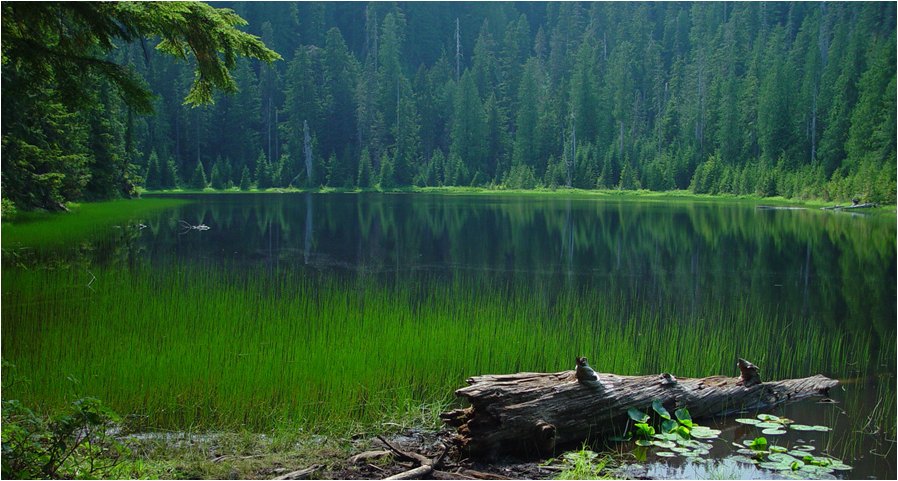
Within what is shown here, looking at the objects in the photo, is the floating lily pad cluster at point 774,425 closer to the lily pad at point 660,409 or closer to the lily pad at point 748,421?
the lily pad at point 748,421

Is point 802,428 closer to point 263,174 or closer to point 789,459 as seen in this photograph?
point 789,459

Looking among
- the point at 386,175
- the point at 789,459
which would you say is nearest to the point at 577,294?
the point at 789,459

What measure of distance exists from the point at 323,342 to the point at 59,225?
17.4 meters

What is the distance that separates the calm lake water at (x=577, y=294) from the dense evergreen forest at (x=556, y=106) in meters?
23.2

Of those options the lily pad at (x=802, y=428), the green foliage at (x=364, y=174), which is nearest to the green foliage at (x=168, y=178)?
the green foliage at (x=364, y=174)

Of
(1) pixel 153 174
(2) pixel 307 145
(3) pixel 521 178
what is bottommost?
(1) pixel 153 174

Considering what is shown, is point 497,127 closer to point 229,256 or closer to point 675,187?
point 675,187

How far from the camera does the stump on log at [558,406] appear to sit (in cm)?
619

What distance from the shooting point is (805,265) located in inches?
750

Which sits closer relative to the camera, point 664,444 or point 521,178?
point 664,444

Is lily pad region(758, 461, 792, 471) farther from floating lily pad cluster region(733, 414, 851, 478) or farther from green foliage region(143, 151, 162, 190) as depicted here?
green foliage region(143, 151, 162, 190)

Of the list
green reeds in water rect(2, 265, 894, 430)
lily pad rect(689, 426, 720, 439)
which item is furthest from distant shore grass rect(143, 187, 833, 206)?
lily pad rect(689, 426, 720, 439)

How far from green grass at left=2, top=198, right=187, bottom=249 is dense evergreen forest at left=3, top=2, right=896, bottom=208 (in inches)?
569

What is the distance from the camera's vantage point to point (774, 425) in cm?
721
